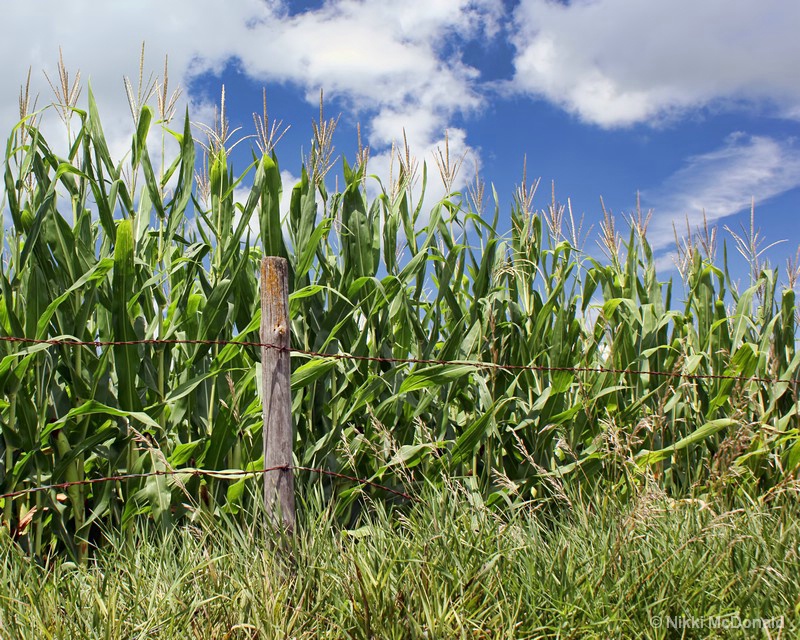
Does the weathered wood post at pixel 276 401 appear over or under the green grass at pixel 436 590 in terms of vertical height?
over

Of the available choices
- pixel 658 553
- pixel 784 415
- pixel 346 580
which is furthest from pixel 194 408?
pixel 784 415

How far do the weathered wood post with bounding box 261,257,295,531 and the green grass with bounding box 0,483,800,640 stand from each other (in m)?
0.13

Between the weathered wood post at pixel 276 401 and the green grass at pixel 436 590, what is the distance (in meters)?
0.13

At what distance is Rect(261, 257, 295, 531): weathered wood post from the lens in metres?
2.30

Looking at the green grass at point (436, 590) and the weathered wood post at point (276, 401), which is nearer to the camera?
the green grass at point (436, 590)

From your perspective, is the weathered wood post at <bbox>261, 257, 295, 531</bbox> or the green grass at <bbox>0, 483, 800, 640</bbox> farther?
the weathered wood post at <bbox>261, 257, 295, 531</bbox>

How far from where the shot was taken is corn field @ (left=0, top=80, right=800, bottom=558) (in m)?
2.71

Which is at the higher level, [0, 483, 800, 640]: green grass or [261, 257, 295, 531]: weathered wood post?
[261, 257, 295, 531]: weathered wood post

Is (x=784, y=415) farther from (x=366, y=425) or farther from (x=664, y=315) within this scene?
(x=366, y=425)

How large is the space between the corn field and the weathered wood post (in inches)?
9.4

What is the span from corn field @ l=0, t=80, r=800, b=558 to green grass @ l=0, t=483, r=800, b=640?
1.16 feet

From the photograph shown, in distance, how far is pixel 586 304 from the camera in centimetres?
387

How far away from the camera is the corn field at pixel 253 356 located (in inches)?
106

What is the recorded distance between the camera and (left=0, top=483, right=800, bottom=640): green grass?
183cm
